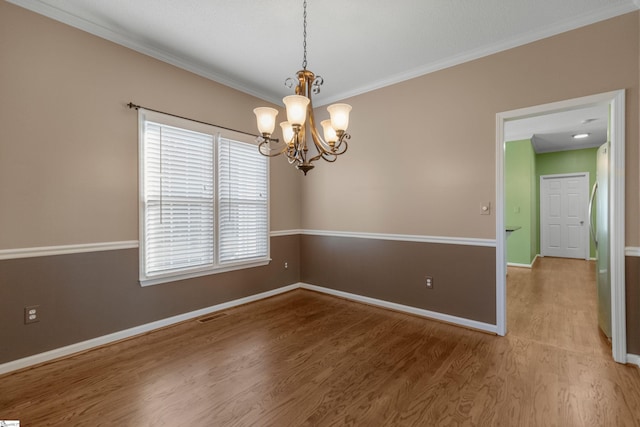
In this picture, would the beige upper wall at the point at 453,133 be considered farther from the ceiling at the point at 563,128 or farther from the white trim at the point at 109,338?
the white trim at the point at 109,338

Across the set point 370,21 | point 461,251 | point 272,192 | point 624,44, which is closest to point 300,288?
point 272,192

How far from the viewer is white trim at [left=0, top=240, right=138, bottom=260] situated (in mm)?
2287

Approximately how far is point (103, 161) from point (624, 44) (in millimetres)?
4577

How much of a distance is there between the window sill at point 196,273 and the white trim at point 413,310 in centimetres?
104

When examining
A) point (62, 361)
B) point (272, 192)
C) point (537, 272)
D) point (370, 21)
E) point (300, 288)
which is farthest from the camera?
point (537, 272)

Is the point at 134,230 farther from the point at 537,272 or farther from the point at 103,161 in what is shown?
the point at 537,272

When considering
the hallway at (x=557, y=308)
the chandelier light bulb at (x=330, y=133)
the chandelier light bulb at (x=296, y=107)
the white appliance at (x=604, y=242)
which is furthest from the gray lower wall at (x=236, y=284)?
the chandelier light bulb at (x=296, y=107)

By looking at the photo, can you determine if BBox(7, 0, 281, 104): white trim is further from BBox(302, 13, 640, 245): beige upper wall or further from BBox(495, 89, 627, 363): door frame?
BBox(495, 89, 627, 363): door frame

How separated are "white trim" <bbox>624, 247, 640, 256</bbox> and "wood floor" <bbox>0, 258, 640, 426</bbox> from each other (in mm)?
882

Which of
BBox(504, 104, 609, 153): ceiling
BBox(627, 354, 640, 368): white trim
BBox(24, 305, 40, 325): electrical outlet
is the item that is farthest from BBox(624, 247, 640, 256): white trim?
BBox(24, 305, 40, 325): electrical outlet

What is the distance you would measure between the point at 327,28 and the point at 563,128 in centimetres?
518

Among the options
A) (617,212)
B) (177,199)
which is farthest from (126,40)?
(617,212)

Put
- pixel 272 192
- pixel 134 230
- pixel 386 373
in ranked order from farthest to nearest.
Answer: pixel 272 192 < pixel 134 230 < pixel 386 373

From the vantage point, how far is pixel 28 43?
2350 millimetres
